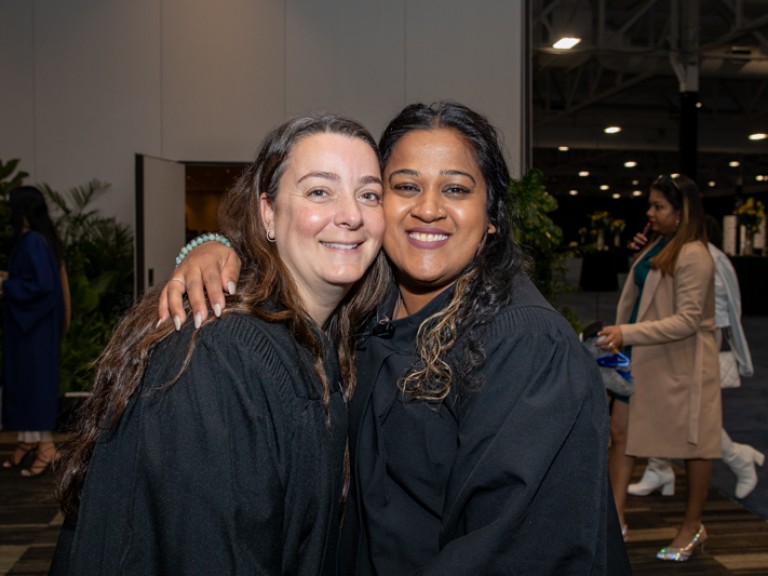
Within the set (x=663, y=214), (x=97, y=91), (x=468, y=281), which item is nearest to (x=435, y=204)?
(x=468, y=281)

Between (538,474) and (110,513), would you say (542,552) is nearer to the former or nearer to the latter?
(538,474)

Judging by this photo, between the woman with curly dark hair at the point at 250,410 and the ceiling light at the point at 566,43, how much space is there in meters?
8.12

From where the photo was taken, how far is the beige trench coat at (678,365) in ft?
11.0

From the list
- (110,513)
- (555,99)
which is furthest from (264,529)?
(555,99)

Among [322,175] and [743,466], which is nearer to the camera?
[322,175]

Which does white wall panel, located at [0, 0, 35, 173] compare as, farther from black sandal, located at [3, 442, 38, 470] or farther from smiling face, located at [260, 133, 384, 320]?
smiling face, located at [260, 133, 384, 320]

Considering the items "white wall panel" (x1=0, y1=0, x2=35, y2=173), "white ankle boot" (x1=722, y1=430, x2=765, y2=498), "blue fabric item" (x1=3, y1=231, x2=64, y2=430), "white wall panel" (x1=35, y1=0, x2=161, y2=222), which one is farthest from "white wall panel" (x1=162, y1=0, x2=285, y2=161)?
"white ankle boot" (x1=722, y1=430, x2=765, y2=498)

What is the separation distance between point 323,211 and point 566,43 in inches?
329

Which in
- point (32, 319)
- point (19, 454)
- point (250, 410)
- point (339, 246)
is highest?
point (339, 246)

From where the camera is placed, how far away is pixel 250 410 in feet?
3.68

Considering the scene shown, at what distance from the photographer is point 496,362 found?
1247 mm

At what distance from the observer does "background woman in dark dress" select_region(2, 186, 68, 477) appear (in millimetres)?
4500

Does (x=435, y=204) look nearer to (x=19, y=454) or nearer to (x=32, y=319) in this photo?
(x=32, y=319)

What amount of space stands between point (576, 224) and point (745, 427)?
2211 centimetres
